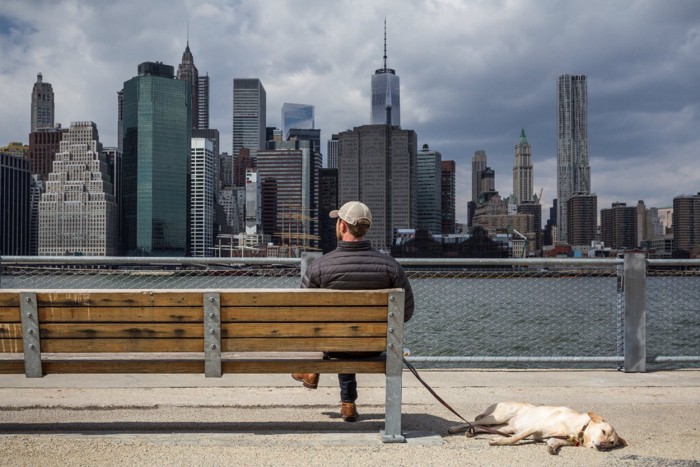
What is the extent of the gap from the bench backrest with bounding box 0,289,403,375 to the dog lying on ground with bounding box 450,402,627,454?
1.06 m

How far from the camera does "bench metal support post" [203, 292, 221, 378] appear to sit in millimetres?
4203

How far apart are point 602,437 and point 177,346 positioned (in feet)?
8.56

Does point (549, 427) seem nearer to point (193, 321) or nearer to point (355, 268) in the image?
point (355, 268)

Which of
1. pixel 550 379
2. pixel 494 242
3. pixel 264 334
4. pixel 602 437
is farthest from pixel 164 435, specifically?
pixel 494 242

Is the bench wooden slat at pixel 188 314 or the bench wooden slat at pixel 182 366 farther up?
the bench wooden slat at pixel 188 314

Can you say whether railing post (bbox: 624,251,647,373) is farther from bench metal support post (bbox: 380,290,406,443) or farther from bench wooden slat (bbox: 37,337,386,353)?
bench wooden slat (bbox: 37,337,386,353)

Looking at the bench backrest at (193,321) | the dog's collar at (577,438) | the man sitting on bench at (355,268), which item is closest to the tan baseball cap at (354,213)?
the man sitting on bench at (355,268)

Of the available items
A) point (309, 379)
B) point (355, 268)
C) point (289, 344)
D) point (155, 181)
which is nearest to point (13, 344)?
point (289, 344)

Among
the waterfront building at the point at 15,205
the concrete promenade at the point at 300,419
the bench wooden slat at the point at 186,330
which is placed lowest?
the concrete promenade at the point at 300,419

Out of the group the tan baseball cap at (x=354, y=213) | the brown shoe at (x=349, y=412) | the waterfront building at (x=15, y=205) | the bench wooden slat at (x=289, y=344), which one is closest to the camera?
the bench wooden slat at (x=289, y=344)

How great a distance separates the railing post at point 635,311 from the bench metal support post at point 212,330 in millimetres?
4887

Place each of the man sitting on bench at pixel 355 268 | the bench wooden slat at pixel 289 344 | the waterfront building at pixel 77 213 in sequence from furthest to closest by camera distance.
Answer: the waterfront building at pixel 77 213 → the man sitting on bench at pixel 355 268 → the bench wooden slat at pixel 289 344

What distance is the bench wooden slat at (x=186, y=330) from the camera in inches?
164

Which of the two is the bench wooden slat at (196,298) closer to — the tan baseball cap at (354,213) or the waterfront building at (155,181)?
the tan baseball cap at (354,213)
